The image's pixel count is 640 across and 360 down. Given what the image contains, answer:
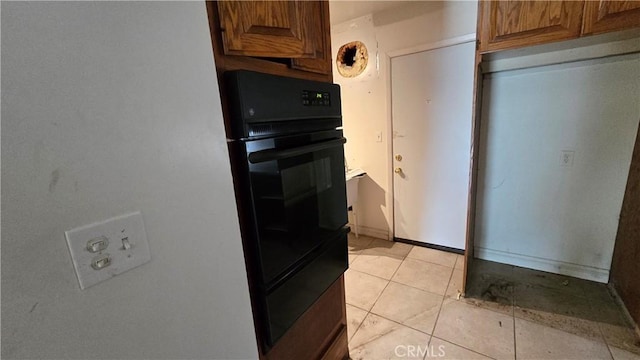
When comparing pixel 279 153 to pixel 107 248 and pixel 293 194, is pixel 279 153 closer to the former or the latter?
pixel 293 194

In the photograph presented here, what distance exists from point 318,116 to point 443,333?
1549 mm

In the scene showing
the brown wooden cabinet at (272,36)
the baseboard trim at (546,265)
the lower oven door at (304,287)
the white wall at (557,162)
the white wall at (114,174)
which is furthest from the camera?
the baseboard trim at (546,265)

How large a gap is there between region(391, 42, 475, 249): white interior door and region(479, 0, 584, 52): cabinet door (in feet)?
2.21

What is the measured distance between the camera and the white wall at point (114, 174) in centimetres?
39

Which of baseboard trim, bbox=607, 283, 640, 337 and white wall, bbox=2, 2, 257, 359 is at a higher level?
white wall, bbox=2, 2, 257, 359

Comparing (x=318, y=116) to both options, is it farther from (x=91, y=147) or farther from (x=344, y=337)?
(x=344, y=337)

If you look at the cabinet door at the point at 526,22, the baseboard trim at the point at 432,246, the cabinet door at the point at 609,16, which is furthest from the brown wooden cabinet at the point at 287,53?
the baseboard trim at the point at 432,246

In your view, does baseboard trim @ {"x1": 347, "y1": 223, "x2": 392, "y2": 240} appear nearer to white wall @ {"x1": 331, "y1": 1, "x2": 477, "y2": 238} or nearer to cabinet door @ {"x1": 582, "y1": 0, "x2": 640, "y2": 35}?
white wall @ {"x1": 331, "y1": 1, "x2": 477, "y2": 238}

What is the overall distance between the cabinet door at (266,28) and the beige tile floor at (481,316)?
64.6 inches

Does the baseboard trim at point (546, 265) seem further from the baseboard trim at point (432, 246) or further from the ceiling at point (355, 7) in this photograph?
the ceiling at point (355, 7)

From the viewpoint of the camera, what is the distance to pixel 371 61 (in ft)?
8.26

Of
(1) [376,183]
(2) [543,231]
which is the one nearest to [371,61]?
(1) [376,183]

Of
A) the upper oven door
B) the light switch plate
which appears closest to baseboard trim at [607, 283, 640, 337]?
the upper oven door

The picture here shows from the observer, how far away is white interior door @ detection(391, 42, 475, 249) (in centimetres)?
221
